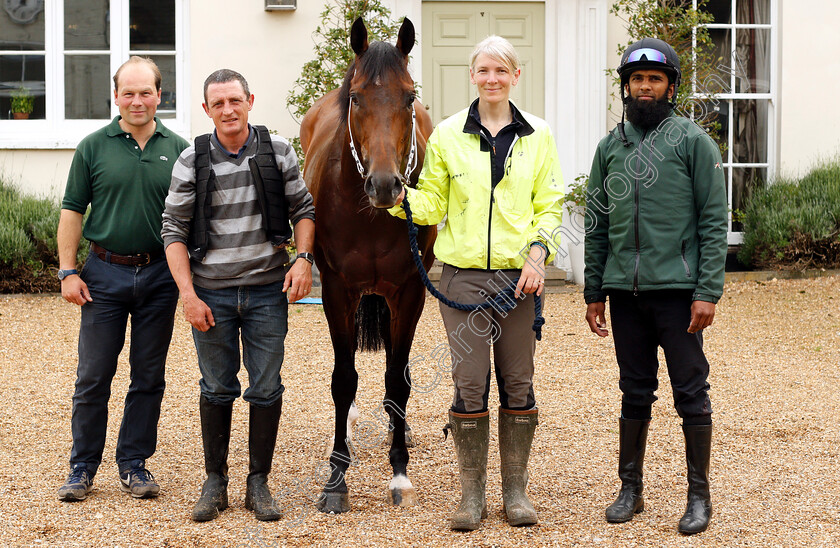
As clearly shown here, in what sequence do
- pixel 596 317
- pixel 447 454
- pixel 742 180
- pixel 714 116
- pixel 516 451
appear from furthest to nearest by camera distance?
pixel 742 180 < pixel 714 116 < pixel 447 454 < pixel 596 317 < pixel 516 451

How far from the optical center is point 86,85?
945 cm

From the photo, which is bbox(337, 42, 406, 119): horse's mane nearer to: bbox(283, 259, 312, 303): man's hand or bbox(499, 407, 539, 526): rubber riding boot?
bbox(283, 259, 312, 303): man's hand

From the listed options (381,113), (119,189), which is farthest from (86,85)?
(381,113)

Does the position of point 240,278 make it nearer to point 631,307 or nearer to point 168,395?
point 631,307

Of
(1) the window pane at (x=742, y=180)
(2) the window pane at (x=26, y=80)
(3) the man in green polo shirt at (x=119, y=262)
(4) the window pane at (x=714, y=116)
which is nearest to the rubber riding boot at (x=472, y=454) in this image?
(3) the man in green polo shirt at (x=119, y=262)

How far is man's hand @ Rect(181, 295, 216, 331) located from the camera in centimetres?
351

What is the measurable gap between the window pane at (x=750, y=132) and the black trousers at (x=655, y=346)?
686 centimetres

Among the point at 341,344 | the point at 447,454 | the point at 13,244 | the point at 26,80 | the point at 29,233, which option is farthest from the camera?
the point at 26,80

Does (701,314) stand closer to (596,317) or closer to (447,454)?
(596,317)

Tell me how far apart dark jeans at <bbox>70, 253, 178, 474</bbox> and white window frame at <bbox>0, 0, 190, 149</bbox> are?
18.2ft

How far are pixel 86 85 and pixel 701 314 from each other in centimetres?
795

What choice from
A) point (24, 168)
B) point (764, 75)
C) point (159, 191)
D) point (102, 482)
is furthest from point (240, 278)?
point (764, 75)

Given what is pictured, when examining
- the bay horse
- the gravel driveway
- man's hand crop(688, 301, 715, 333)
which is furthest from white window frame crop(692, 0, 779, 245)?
man's hand crop(688, 301, 715, 333)

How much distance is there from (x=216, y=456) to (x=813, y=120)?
318 inches
